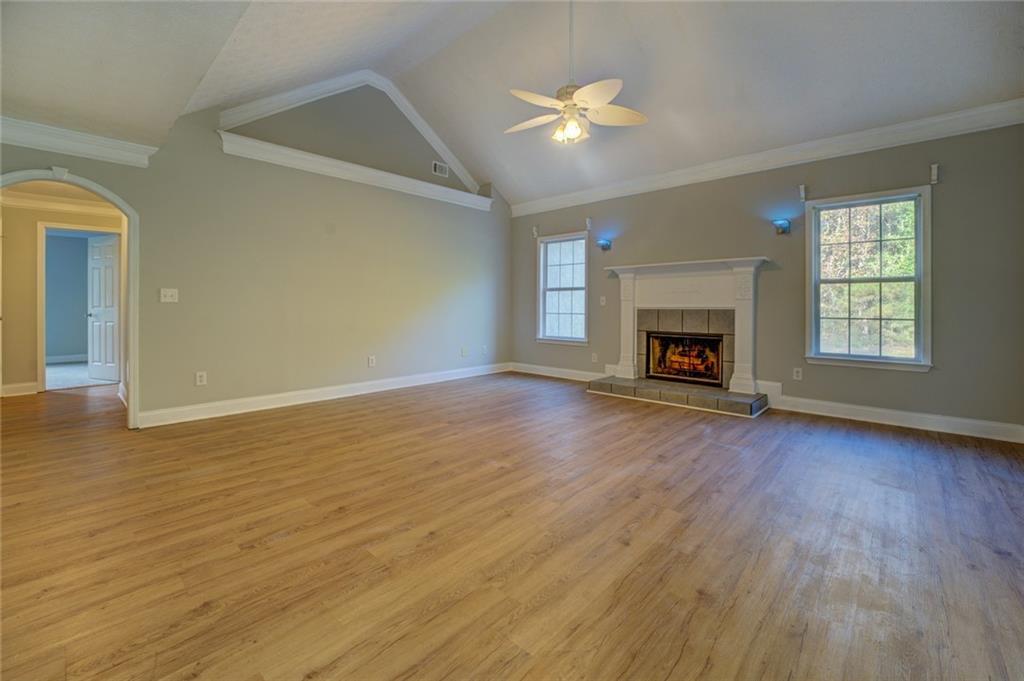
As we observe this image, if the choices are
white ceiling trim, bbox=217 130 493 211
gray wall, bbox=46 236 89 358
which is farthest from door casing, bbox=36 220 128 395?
gray wall, bbox=46 236 89 358

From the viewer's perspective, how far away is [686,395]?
5051mm

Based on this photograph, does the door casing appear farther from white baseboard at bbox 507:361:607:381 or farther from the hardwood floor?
white baseboard at bbox 507:361:607:381

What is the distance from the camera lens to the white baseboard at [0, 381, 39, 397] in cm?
542

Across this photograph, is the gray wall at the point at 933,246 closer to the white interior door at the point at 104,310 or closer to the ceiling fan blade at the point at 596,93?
the ceiling fan blade at the point at 596,93

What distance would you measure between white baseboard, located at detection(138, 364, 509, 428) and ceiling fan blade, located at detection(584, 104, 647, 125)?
4162 mm

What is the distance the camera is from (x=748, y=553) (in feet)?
6.74

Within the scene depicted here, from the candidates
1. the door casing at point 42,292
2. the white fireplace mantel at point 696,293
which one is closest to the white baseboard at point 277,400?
the door casing at point 42,292

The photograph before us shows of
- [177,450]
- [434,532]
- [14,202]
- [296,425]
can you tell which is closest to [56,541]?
[177,450]

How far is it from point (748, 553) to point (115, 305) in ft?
25.7

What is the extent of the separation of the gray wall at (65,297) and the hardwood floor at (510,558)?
669cm

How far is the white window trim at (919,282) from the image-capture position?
162 inches

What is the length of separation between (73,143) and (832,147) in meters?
7.06

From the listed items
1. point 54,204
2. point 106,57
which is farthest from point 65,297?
point 106,57

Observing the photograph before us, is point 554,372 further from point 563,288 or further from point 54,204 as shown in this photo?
point 54,204
